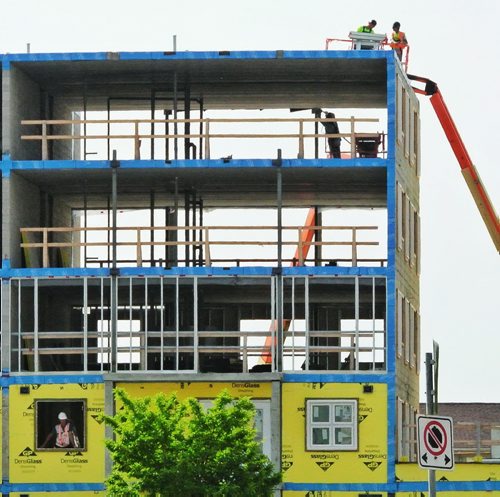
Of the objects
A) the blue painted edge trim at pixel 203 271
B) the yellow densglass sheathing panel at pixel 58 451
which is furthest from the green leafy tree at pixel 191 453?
the blue painted edge trim at pixel 203 271

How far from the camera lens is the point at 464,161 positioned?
75312 mm

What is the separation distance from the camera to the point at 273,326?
63.9 meters

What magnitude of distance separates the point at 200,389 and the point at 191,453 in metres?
8.32

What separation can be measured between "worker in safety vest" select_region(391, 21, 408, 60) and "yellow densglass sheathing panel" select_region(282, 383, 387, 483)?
13.6 meters

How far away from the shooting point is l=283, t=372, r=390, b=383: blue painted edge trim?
6225cm

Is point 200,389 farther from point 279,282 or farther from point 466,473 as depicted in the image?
point 466,473

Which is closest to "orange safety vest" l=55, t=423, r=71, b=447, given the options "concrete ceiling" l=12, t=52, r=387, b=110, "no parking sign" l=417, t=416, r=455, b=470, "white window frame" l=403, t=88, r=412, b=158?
"concrete ceiling" l=12, t=52, r=387, b=110

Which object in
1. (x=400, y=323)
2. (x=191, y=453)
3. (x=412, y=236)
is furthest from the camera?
(x=412, y=236)

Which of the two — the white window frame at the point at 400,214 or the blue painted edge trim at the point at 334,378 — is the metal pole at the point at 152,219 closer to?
the white window frame at the point at 400,214

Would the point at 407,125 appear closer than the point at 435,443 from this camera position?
No

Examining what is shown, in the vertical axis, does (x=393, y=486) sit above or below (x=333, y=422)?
below

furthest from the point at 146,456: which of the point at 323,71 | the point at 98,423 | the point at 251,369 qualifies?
the point at 323,71

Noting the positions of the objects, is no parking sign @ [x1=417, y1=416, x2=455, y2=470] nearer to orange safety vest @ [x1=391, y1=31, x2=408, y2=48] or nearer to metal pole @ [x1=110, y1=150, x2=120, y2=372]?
metal pole @ [x1=110, y1=150, x2=120, y2=372]

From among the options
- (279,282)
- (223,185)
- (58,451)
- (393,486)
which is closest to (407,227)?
(223,185)
